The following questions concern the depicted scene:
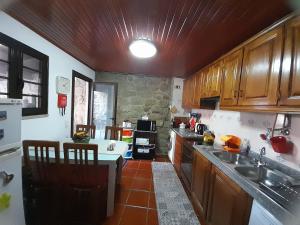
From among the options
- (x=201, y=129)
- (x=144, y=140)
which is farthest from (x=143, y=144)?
(x=201, y=129)

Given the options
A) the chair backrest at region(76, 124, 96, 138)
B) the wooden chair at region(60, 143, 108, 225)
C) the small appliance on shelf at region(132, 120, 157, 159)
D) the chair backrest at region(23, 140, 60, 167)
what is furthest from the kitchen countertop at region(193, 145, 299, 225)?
the small appliance on shelf at region(132, 120, 157, 159)

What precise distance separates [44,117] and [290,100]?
110 inches

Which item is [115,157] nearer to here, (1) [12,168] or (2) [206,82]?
(1) [12,168]

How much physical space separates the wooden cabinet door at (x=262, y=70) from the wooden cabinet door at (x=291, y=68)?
0.06m

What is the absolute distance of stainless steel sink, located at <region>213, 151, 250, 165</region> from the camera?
1.98 metres

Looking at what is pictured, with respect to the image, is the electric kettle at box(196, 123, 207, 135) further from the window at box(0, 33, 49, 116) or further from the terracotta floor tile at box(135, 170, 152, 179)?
the window at box(0, 33, 49, 116)

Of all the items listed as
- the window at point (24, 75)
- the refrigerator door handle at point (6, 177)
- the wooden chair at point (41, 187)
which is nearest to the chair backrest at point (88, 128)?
the window at point (24, 75)

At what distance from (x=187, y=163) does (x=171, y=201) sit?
2.08ft

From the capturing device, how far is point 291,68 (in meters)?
1.28

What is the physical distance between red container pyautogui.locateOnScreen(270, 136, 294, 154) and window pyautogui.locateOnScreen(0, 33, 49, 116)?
268 centimetres

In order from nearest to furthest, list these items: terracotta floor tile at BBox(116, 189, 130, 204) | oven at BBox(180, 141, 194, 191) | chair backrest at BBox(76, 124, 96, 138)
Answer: terracotta floor tile at BBox(116, 189, 130, 204) < oven at BBox(180, 141, 194, 191) < chair backrest at BBox(76, 124, 96, 138)

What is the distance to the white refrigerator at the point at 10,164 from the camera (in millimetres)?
1188

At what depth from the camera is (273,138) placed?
1.63m

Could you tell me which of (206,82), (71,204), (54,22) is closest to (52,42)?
(54,22)
